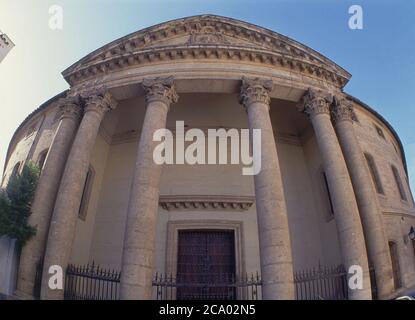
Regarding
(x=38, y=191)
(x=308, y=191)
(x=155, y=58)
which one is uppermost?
(x=155, y=58)

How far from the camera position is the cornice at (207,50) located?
46.1 ft

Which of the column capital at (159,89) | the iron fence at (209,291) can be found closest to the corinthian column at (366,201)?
the iron fence at (209,291)

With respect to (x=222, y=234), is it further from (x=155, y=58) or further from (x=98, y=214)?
(x=155, y=58)

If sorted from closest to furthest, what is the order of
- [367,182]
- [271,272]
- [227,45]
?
[271,272], [367,182], [227,45]

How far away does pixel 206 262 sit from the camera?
1457cm

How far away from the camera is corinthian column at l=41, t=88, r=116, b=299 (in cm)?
1088

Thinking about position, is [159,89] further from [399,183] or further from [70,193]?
Result: [399,183]

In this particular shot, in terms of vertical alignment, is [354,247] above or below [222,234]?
below

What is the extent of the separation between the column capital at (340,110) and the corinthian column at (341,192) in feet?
1.44

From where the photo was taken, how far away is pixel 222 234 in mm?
15406

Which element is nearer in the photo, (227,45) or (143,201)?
(143,201)

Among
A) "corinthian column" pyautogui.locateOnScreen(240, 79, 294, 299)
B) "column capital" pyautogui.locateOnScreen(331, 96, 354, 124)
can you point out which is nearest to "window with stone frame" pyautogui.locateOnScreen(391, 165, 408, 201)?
"column capital" pyautogui.locateOnScreen(331, 96, 354, 124)

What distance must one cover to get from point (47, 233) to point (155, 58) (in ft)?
24.7
